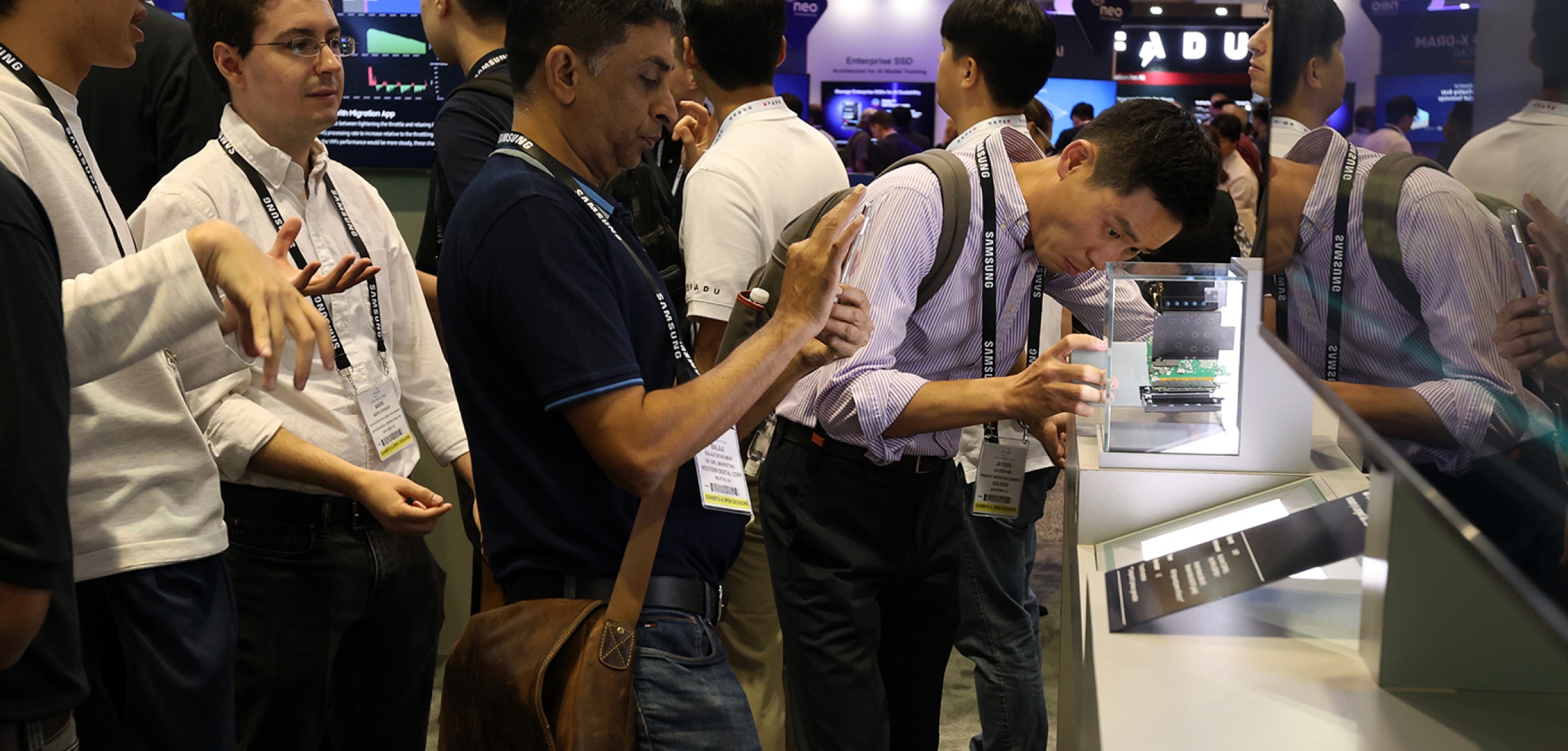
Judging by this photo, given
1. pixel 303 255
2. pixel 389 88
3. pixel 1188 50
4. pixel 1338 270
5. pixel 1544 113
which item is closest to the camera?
pixel 1544 113

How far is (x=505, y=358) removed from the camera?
1.53 metres

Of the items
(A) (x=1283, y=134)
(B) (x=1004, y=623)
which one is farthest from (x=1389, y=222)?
(B) (x=1004, y=623)

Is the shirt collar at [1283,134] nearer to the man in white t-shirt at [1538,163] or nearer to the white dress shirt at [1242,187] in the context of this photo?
the man in white t-shirt at [1538,163]

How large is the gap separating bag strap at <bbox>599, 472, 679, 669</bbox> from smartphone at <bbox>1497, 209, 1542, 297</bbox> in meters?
0.97

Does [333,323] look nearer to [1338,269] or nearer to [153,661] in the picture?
[153,661]

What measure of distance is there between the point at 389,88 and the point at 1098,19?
8.64 m

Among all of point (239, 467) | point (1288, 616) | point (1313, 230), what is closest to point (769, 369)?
point (1313, 230)

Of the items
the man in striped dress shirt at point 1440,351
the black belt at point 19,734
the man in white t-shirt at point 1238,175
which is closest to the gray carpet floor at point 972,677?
the man in striped dress shirt at point 1440,351

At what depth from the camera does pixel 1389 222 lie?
1.13 metres

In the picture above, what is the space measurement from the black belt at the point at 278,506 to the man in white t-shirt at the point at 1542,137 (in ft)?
6.59

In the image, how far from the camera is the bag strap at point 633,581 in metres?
1.45

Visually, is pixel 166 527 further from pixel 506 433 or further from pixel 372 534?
pixel 372 534

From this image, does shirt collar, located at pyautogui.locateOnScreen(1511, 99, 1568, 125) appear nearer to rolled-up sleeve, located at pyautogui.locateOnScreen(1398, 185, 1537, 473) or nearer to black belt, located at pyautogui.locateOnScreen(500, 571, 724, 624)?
rolled-up sleeve, located at pyautogui.locateOnScreen(1398, 185, 1537, 473)

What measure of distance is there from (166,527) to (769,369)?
2.82ft
